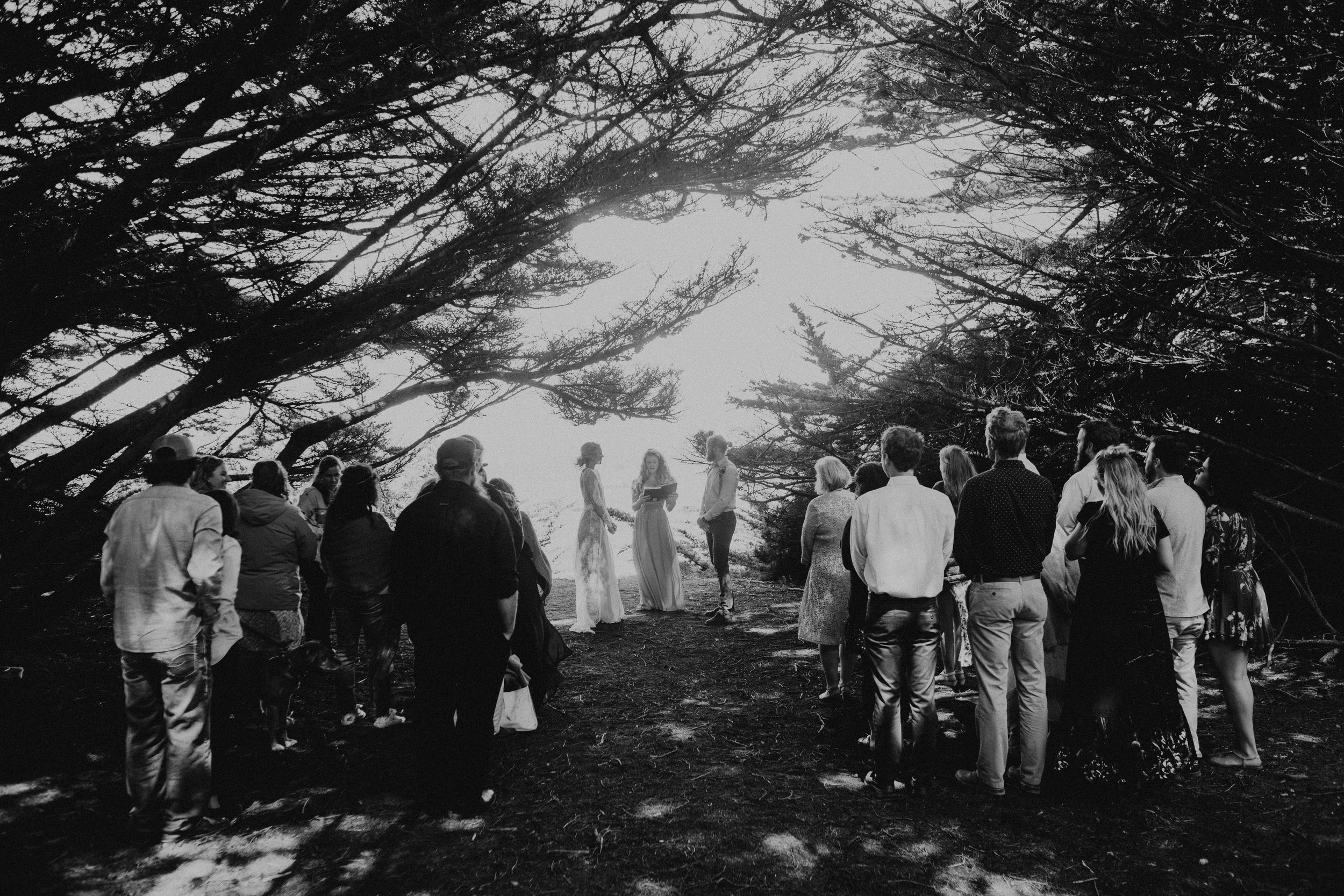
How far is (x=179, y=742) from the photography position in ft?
11.1

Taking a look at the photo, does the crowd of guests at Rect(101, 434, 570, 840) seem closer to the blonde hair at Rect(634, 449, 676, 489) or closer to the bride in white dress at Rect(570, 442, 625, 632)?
the bride in white dress at Rect(570, 442, 625, 632)

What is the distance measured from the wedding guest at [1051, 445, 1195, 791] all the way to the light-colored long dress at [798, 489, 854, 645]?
1710 millimetres

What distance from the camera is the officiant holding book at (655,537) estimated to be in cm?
830

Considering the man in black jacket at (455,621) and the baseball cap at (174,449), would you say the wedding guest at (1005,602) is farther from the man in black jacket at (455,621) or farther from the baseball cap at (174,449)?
the baseball cap at (174,449)

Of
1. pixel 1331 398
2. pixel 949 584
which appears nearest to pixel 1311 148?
pixel 1331 398

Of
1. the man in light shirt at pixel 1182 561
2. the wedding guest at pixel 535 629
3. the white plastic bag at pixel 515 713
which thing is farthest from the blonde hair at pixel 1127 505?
the white plastic bag at pixel 515 713

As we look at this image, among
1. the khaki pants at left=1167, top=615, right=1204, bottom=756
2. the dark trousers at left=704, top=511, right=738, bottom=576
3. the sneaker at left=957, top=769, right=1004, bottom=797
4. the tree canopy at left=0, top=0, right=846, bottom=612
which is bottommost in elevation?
the sneaker at left=957, top=769, right=1004, bottom=797

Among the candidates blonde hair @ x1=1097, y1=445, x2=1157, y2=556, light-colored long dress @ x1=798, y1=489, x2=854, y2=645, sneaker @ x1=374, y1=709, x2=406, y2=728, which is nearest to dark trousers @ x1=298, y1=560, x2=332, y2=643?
sneaker @ x1=374, y1=709, x2=406, y2=728

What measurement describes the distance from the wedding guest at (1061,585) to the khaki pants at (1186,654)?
55 centimetres

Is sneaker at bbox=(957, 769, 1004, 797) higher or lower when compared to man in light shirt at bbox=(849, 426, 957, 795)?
lower

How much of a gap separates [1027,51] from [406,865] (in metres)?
6.48

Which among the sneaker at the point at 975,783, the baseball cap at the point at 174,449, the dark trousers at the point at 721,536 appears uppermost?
the baseball cap at the point at 174,449

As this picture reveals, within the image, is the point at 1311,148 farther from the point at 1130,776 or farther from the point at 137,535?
A: the point at 137,535

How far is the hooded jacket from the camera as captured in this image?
429 centimetres
